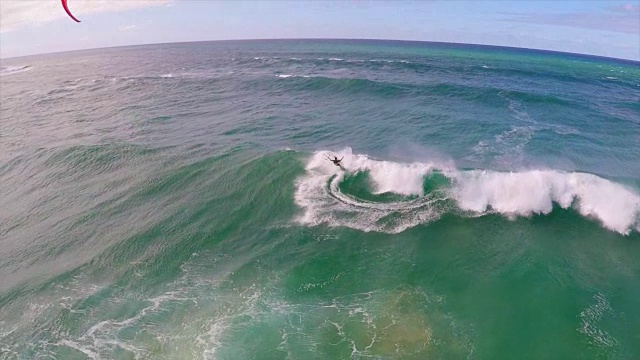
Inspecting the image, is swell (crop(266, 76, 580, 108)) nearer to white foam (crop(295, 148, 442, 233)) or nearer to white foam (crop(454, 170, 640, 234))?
white foam (crop(295, 148, 442, 233))

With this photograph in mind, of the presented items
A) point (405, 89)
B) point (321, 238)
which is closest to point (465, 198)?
point (321, 238)

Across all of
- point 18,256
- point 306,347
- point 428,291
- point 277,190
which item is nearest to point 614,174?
point 428,291

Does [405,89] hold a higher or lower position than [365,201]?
higher

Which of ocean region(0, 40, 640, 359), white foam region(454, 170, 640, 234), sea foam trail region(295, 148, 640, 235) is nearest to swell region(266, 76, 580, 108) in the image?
ocean region(0, 40, 640, 359)

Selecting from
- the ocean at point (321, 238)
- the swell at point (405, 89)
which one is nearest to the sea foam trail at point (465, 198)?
the ocean at point (321, 238)

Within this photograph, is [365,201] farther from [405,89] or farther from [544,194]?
[405,89]

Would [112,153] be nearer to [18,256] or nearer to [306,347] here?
[18,256]
